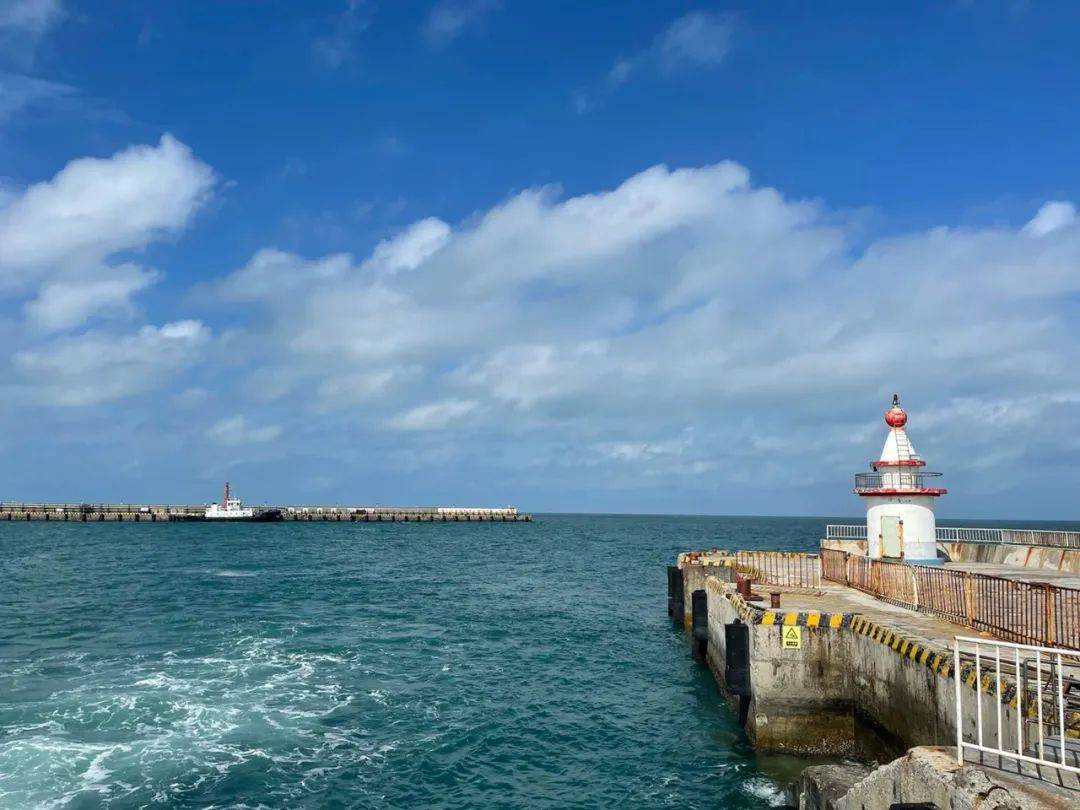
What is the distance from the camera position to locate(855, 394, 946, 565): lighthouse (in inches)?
1160

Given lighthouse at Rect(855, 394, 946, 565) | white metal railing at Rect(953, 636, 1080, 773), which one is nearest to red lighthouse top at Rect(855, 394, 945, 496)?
lighthouse at Rect(855, 394, 946, 565)

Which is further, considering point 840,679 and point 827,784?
point 840,679

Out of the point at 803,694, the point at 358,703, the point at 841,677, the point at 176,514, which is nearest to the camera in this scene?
the point at 841,677

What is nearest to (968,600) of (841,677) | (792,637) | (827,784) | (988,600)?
(988,600)

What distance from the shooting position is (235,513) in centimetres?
14162

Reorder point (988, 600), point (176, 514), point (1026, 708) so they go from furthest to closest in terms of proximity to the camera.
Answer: point (176, 514), point (988, 600), point (1026, 708)

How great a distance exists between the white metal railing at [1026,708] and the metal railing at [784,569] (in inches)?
633

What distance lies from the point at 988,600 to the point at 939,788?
905 cm

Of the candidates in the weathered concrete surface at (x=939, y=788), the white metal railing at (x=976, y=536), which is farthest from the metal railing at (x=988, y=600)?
the white metal railing at (x=976, y=536)

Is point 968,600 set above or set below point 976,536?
above

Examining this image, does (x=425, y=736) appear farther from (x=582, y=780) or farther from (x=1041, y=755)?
(x=1041, y=755)

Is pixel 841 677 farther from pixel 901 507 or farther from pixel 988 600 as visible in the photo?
pixel 901 507

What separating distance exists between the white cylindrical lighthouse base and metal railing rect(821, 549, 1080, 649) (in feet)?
20.0

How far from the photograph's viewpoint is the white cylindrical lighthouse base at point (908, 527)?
29547mm
